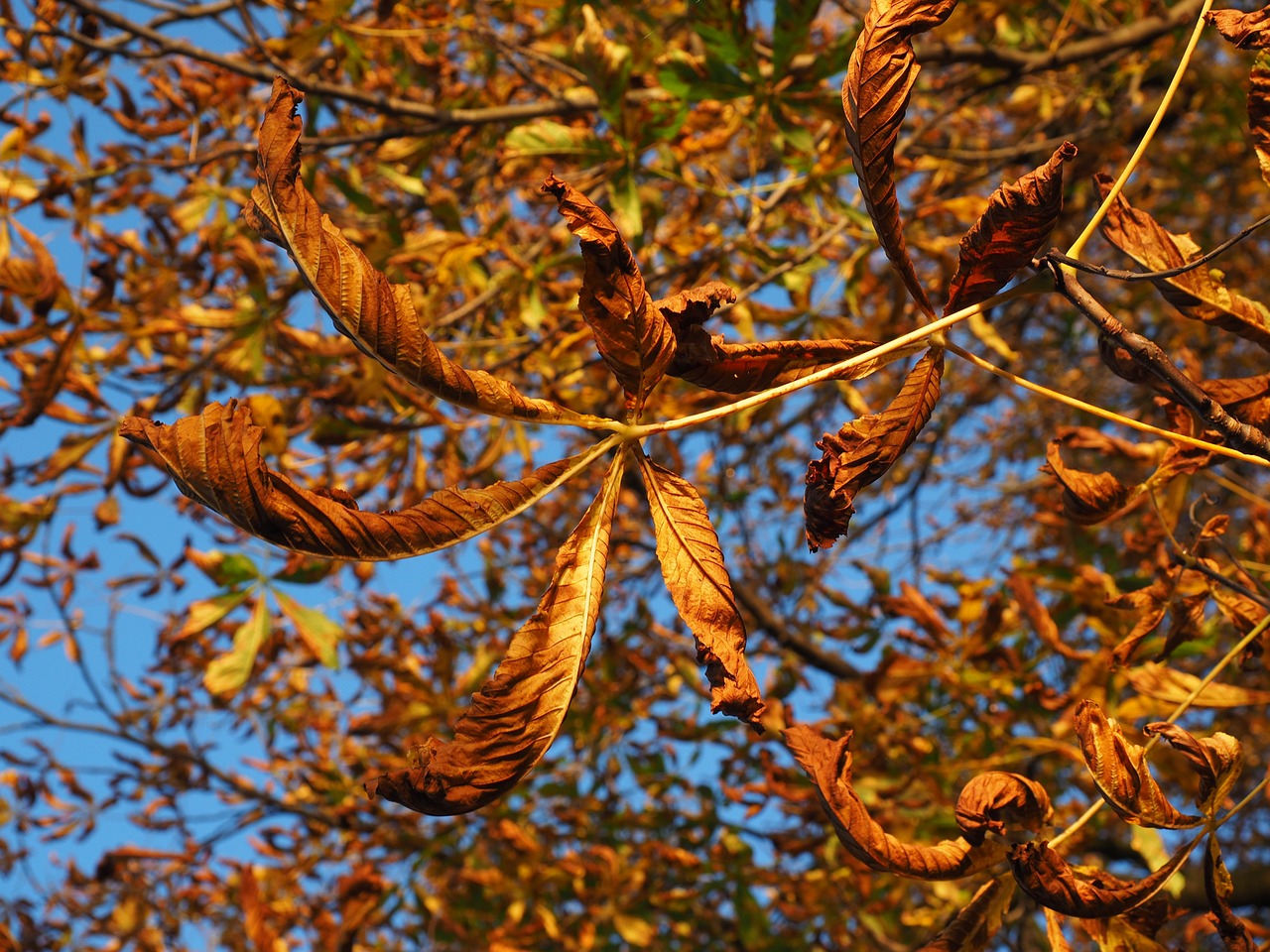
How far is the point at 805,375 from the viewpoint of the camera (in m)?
0.89

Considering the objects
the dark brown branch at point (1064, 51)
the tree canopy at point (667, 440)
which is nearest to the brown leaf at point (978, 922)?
the tree canopy at point (667, 440)

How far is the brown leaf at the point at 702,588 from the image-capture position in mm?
804

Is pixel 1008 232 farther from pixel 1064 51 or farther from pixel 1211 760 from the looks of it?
pixel 1064 51

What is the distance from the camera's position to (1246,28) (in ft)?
2.91

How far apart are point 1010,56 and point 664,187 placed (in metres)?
1.28

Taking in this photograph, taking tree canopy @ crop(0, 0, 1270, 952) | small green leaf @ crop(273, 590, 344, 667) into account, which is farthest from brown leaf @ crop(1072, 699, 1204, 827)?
small green leaf @ crop(273, 590, 344, 667)

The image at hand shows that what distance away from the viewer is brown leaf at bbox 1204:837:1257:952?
97 centimetres

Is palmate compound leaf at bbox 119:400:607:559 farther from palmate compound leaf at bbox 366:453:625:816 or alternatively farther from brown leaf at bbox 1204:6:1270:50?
brown leaf at bbox 1204:6:1270:50

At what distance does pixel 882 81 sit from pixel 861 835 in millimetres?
630

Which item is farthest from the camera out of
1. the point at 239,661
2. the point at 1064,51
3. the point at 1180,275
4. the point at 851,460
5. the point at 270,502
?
the point at 1064,51

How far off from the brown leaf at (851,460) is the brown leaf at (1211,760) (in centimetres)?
35

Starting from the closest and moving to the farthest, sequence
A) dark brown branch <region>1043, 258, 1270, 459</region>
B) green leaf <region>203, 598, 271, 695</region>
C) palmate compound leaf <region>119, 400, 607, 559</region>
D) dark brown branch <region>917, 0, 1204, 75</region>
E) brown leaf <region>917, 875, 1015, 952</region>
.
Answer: palmate compound leaf <region>119, 400, 607, 559</region>, dark brown branch <region>1043, 258, 1270, 459</region>, brown leaf <region>917, 875, 1015, 952</region>, green leaf <region>203, 598, 271, 695</region>, dark brown branch <region>917, 0, 1204, 75</region>

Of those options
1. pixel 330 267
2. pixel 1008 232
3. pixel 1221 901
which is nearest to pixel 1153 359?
pixel 1008 232

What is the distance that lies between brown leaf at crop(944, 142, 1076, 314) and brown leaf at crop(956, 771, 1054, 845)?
1.43ft
